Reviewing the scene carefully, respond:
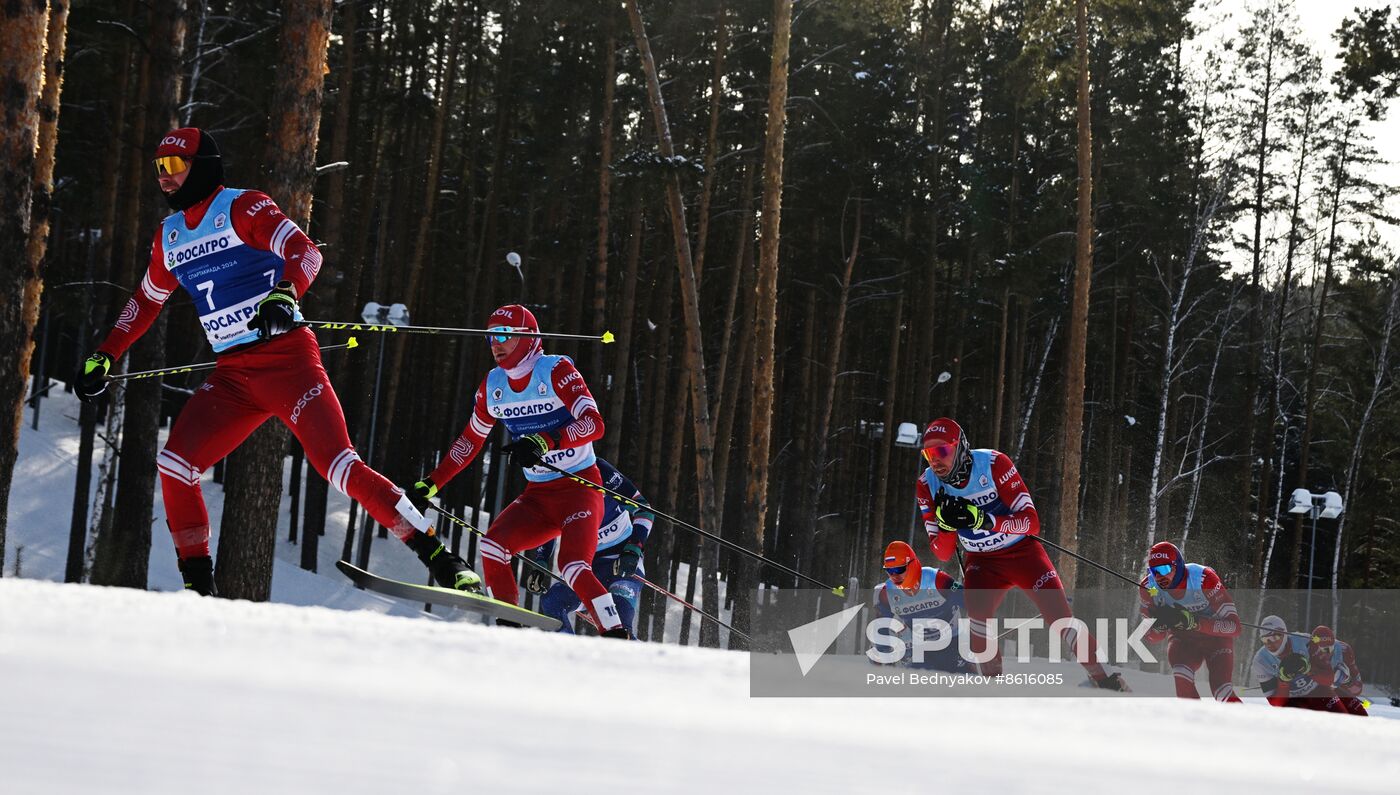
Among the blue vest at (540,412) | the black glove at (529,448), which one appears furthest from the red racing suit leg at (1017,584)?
the black glove at (529,448)

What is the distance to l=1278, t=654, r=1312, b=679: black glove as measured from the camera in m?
12.6

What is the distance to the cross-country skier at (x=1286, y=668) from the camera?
12.3m

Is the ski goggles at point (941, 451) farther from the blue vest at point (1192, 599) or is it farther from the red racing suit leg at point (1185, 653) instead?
the red racing suit leg at point (1185, 653)

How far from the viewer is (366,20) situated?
2703 centimetres

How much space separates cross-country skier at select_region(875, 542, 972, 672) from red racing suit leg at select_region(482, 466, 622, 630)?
2.53 m

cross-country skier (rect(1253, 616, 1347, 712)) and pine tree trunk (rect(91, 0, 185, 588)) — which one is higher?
pine tree trunk (rect(91, 0, 185, 588))

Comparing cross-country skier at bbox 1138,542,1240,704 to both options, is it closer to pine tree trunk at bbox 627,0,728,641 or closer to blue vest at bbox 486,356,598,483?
blue vest at bbox 486,356,598,483

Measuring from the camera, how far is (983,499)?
759 centimetres

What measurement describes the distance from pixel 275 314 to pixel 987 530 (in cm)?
452

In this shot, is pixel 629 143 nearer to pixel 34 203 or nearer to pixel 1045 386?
pixel 1045 386

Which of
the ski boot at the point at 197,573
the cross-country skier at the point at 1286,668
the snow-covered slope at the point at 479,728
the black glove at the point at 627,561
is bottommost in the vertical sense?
the cross-country skier at the point at 1286,668

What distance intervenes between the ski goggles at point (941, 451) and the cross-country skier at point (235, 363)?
3.36 m

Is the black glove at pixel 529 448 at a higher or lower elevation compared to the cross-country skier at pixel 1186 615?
higher

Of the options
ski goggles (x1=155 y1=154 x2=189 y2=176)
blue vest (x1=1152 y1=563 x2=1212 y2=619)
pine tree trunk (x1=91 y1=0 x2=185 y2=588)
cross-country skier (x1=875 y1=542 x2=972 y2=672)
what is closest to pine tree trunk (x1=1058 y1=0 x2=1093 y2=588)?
cross-country skier (x1=875 y1=542 x2=972 y2=672)
